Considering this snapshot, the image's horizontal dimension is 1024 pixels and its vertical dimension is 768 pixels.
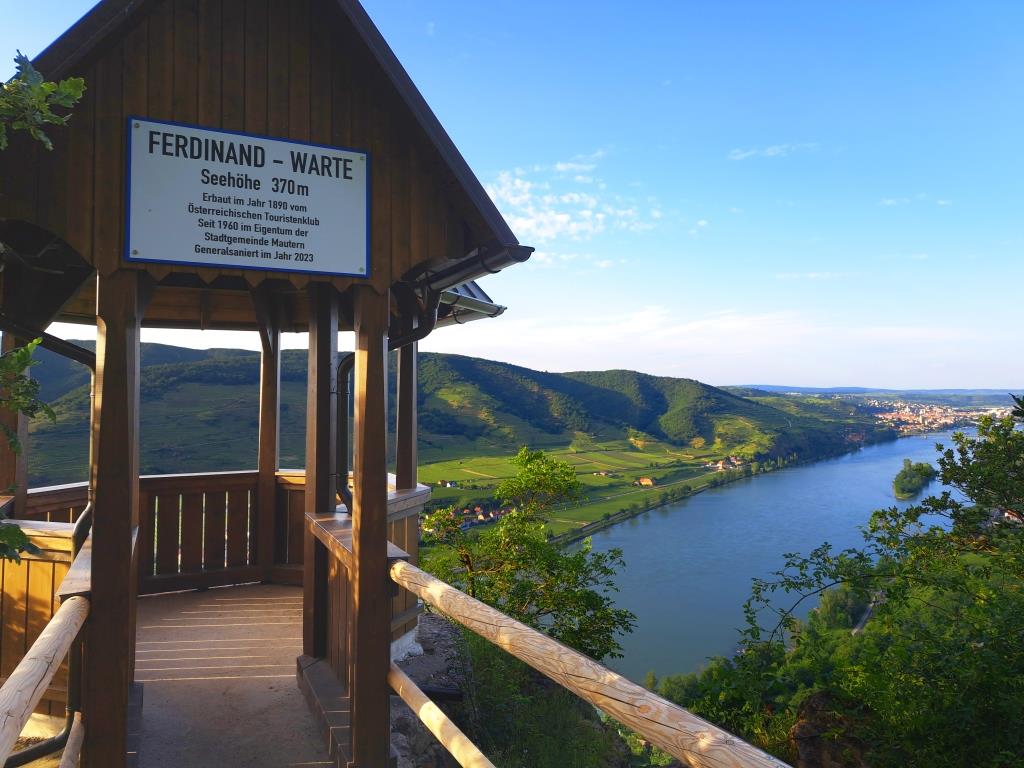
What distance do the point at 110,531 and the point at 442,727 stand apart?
5.48 feet

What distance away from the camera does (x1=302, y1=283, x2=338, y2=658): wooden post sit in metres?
4.18

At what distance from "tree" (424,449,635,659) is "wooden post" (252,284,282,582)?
2.09 m

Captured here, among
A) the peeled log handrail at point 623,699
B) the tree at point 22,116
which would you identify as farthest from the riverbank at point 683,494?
the tree at point 22,116

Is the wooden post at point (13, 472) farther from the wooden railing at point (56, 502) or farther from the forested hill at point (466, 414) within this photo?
the forested hill at point (466, 414)

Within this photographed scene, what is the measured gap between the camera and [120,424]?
288 cm

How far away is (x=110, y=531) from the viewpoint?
2.83 meters

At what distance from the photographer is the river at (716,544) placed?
36188mm

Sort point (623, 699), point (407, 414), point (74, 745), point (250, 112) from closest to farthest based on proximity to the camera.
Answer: point (623, 699)
point (74, 745)
point (250, 112)
point (407, 414)

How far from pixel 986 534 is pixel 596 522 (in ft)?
142

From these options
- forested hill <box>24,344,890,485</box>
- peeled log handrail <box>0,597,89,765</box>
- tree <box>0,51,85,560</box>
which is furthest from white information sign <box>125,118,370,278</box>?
forested hill <box>24,344,890,485</box>

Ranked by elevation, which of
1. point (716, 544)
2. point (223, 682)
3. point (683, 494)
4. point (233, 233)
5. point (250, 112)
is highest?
point (250, 112)

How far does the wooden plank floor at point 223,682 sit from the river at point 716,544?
24452 millimetres

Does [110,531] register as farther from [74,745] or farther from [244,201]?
[244,201]

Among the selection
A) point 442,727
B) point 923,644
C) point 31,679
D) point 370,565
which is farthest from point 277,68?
point 923,644
